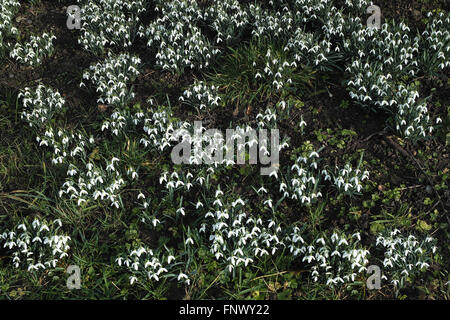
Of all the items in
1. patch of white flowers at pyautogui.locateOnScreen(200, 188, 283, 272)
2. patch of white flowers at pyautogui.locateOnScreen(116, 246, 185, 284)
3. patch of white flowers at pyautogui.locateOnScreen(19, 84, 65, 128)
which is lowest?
patch of white flowers at pyautogui.locateOnScreen(116, 246, 185, 284)

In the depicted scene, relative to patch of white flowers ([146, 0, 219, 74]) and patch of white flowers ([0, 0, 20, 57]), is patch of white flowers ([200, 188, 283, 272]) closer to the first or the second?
patch of white flowers ([146, 0, 219, 74])

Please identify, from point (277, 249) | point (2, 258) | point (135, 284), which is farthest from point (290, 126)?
point (2, 258)

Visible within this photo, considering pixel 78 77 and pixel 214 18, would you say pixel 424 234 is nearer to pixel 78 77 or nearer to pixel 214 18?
pixel 214 18

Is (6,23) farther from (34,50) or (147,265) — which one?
(147,265)

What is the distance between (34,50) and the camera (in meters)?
4.97

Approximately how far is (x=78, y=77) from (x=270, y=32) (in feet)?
7.32

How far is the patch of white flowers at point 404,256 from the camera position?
10.0 ft

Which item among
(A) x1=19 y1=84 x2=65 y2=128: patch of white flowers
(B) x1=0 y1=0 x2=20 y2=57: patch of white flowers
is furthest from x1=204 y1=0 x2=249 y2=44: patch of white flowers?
(B) x1=0 y1=0 x2=20 y2=57: patch of white flowers

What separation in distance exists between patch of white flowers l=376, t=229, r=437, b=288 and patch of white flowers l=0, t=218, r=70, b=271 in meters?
2.47

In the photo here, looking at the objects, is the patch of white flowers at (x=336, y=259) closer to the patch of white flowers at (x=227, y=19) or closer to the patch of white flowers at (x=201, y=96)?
the patch of white flowers at (x=201, y=96)

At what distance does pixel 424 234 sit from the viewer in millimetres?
3342

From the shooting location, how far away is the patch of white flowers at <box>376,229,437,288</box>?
3.06m

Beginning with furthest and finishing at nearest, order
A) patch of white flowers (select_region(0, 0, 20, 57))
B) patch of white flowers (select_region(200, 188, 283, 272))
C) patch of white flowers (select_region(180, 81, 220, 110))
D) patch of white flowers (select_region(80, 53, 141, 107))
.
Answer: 1. patch of white flowers (select_region(0, 0, 20, 57))
2. patch of white flowers (select_region(80, 53, 141, 107))
3. patch of white flowers (select_region(180, 81, 220, 110))
4. patch of white flowers (select_region(200, 188, 283, 272))

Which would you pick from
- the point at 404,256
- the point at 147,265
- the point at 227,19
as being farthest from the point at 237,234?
the point at 227,19
